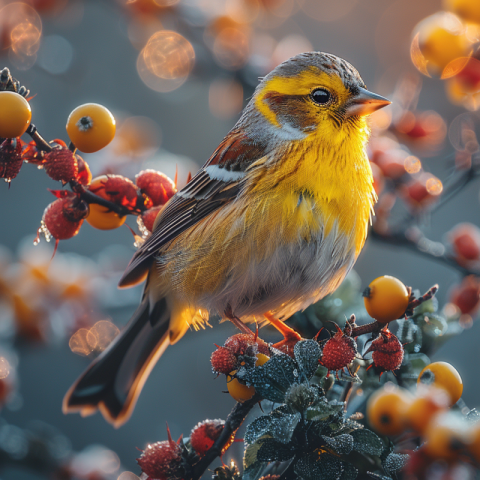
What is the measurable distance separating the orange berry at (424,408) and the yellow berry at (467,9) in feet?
4.01

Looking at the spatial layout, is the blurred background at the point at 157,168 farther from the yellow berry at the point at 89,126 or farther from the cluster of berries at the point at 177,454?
the cluster of berries at the point at 177,454

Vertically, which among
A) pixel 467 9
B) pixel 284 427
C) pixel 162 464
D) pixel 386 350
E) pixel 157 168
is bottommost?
pixel 162 464

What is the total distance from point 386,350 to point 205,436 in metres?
0.46

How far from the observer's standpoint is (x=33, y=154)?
1.17 metres

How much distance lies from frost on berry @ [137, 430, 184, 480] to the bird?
53cm

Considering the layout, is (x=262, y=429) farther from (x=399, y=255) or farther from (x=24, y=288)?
(x=399, y=255)

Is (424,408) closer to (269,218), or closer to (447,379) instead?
(447,379)

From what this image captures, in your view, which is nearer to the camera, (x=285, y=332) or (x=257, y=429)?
(x=257, y=429)

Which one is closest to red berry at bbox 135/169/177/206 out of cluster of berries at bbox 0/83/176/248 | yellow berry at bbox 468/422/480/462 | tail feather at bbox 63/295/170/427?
cluster of berries at bbox 0/83/176/248

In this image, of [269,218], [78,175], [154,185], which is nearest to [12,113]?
[78,175]

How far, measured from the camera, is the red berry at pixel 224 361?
1.08 meters

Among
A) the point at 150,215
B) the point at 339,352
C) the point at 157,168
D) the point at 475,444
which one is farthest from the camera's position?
the point at 157,168

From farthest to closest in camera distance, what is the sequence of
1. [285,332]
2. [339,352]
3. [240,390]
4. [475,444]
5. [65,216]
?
[285,332] < [65,216] < [240,390] < [339,352] < [475,444]

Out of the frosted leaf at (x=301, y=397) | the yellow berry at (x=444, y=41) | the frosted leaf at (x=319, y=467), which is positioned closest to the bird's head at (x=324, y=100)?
the yellow berry at (x=444, y=41)
